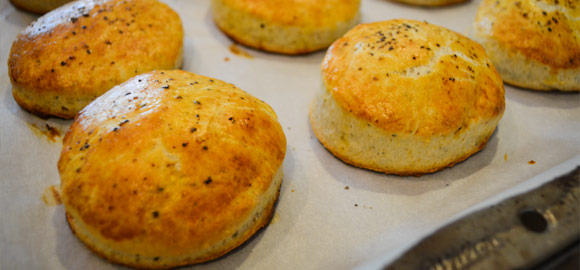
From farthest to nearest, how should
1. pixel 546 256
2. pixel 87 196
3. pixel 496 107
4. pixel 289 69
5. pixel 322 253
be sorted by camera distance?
pixel 289 69 → pixel 496 107 → pixel 322 253 → pixel 87 196 → pixel 546 256

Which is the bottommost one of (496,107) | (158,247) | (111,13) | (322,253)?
(322,253)

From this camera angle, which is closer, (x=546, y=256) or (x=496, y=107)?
(x=546, y=256)

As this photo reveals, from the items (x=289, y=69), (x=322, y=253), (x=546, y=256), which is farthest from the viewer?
(x=289, y=69)

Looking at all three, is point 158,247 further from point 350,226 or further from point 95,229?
point 350,226

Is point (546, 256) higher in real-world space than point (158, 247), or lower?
higher

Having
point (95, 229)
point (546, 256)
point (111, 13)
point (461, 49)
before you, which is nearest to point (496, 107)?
point (461, 49)

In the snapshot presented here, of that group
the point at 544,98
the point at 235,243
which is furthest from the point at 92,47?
the point at 544,98

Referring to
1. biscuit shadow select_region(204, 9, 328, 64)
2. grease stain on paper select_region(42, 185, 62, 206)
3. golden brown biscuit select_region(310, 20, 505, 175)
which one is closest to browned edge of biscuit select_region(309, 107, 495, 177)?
golden brown biscuit select_region(310, 20, 505, 175)
